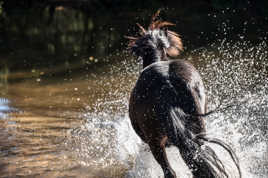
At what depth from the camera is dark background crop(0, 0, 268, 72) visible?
1119cm

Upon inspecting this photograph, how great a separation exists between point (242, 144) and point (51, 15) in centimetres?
1715

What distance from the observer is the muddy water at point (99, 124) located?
4.49m

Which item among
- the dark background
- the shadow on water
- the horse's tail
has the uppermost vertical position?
the horse's tail

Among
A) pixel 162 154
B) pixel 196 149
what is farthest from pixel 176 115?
pixel 162 154

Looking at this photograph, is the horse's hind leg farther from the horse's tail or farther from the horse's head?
the horse's head

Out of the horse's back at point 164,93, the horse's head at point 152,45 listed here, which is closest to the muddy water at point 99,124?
the horse's back at point 164,93

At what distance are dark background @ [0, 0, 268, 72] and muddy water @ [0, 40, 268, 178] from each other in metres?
2.27

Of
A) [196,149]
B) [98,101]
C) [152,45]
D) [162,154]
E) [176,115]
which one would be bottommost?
[98,101]

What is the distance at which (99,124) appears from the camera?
19.3 ft

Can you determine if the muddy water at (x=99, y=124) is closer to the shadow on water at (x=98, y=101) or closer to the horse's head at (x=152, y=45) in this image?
the shadow on water at (x=98, y=101)

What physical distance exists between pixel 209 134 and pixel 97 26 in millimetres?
13976

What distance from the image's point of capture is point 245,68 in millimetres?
8664

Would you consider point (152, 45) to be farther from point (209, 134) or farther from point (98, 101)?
point (98, 101)

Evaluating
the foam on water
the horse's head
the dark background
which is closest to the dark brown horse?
the foam on water
